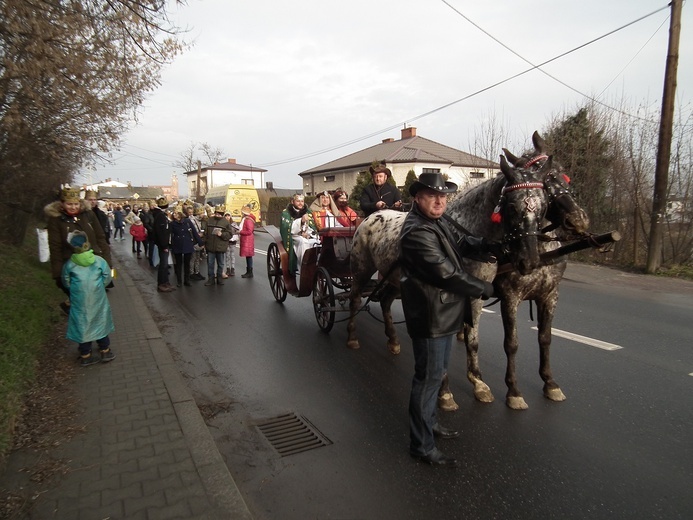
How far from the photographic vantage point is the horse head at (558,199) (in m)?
3.45

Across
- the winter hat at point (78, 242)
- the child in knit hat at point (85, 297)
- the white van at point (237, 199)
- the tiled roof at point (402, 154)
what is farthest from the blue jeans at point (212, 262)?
the tiled roof at point (402, 154)

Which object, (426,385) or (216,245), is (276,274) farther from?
(426,385)

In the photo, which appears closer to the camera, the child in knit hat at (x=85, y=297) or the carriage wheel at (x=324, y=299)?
the child in knit hat at (x=85, y=297)

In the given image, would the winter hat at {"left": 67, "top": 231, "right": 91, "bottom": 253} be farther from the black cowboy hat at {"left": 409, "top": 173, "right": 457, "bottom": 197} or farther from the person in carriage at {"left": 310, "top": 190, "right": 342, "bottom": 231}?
the black cowboy hat at {"left": 409, "top": 173, "right": 457, "bottom": 197}

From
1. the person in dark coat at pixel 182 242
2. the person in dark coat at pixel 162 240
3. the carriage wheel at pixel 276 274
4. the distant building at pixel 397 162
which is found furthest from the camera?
the distant building at pixel 397 162

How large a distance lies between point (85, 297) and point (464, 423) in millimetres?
4248

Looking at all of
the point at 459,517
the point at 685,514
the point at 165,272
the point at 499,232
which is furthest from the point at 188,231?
the point at 685,514

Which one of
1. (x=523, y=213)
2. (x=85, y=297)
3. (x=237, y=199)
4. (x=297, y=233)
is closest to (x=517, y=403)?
(x=523, y=213)

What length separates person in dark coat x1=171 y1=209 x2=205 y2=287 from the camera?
33.5ft

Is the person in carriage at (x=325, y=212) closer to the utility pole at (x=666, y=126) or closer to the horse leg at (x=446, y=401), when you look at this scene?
the horse leg at (x=446, y=401)

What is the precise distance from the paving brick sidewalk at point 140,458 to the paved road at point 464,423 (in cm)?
21

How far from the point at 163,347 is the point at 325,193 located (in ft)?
12.1

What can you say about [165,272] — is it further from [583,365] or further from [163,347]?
[583,365]

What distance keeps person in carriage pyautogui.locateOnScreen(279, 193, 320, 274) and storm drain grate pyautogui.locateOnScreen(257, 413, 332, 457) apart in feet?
12.6
